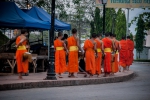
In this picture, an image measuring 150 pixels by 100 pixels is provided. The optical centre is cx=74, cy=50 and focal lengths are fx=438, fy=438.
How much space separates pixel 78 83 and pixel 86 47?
2.25 m

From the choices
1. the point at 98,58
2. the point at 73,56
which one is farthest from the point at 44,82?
the point at 98,58

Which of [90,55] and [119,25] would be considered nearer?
[90,55]

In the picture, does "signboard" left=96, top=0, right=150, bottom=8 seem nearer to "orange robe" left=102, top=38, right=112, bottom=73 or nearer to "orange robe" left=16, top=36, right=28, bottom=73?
"orange robe" left=102, top=38, right=112, bottom=73

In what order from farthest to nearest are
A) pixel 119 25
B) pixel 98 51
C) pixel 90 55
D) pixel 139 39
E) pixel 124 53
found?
pixel 139 39, pixel 119 25, pixel 124 53, pixel 98 51, pixel 90 55

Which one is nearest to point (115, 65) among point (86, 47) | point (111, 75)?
point (111, 75)

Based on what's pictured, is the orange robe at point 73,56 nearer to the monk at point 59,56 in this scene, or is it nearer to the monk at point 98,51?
the monk at point 59,56

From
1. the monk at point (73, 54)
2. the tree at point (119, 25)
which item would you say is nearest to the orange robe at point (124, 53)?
the monk at point (73, 54)

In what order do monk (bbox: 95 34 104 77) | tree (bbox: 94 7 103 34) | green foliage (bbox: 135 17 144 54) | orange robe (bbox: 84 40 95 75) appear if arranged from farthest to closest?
green foliage (bbox: 135 17 144 54) < tree (bbox: 94 7 103 34) < monk (bbox: 95 34 104 77) < orange robe (bbox: 84 40 95 75)

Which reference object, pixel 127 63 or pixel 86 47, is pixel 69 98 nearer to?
pixel 86 47

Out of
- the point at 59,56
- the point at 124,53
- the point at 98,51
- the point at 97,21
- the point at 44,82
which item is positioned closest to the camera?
the point at 44,82

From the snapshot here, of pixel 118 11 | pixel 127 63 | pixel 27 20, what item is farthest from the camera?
pixel 118 11

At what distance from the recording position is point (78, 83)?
1642 cm

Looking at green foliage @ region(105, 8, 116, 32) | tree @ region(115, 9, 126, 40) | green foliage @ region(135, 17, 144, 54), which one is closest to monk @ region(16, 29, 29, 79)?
green foliage @ region(105, 8, 116, 32)

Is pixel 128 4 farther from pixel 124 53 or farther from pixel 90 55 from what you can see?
pixel 90 55
